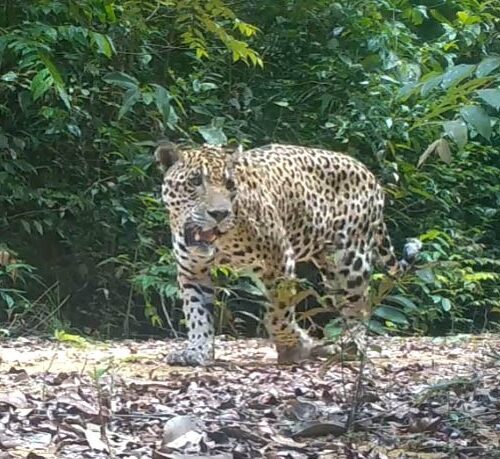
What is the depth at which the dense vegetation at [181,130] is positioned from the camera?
26.8 ft

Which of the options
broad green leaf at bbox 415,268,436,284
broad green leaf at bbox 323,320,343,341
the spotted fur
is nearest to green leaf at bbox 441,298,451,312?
the spotted fur

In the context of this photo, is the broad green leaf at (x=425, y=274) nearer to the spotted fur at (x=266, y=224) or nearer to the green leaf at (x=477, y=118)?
the spotted fur at (x=266, y=224)

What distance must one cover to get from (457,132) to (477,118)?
0.19ft

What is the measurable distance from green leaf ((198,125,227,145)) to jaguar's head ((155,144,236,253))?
1.99m

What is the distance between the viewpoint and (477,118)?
2404 millimetres

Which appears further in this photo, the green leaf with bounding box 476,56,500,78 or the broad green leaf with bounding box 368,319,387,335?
the broad green leaf with bounding box 368,319,387,335

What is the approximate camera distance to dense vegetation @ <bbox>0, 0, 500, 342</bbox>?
26.8 feet

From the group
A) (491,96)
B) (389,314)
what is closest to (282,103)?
(389,314)

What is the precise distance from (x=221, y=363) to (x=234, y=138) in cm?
323

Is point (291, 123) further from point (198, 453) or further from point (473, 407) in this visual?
point (198, 453)

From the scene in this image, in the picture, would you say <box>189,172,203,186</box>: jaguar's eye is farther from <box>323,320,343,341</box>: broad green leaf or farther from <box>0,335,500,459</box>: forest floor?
<box>323,320,343,341</box>: broad green leaf

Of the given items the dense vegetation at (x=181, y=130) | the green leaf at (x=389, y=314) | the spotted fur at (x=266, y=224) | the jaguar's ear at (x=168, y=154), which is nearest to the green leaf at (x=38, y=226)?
the dense vegetation at (x=181, y=130)

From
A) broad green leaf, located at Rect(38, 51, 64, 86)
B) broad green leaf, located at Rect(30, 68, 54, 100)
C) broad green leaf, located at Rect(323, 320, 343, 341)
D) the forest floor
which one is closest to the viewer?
the forest floor

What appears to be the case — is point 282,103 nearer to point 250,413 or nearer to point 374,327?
point 374,327
